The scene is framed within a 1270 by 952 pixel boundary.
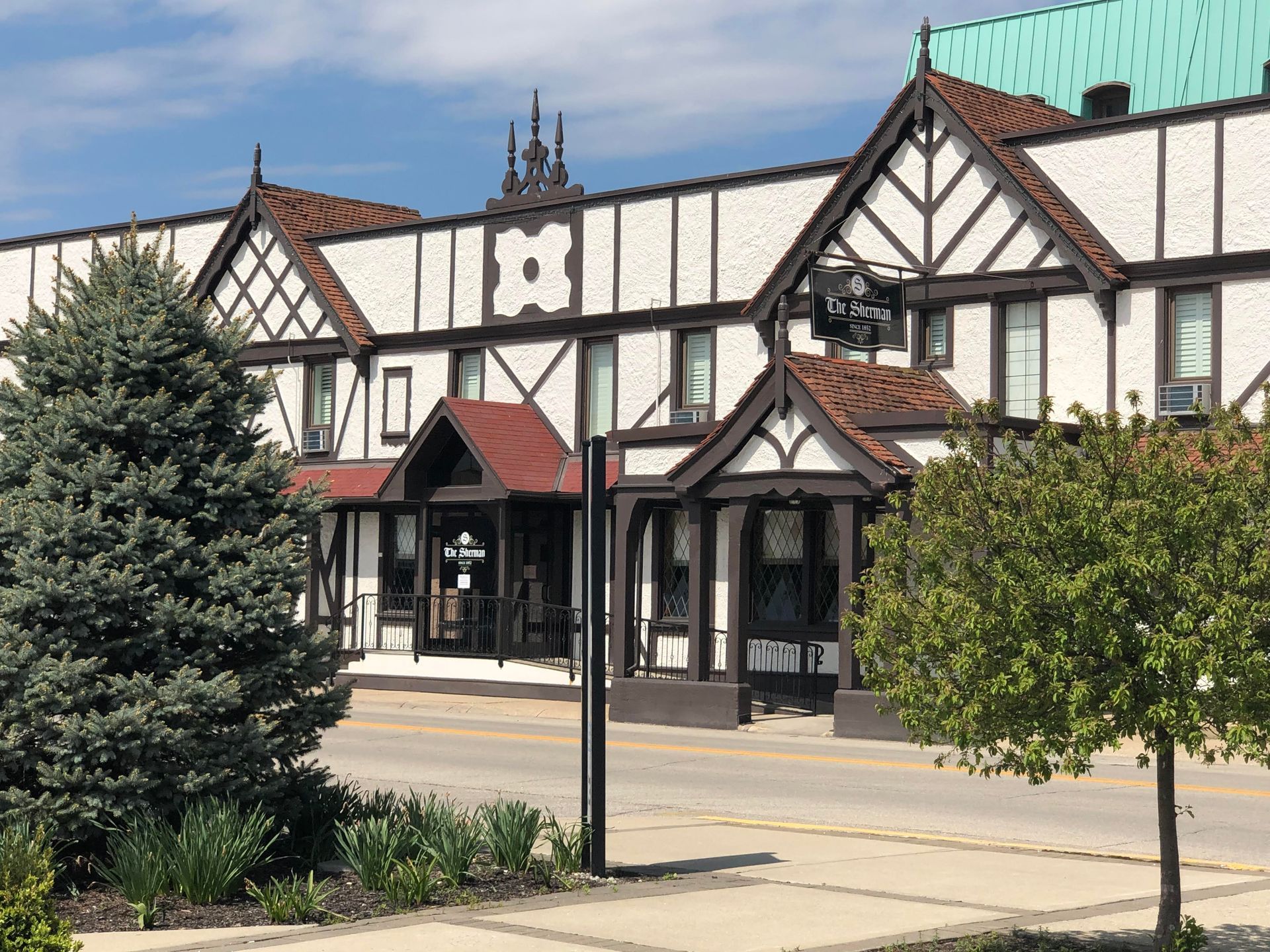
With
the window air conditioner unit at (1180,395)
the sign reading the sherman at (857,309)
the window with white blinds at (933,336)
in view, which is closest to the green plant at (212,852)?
the sign reading the sherman at (857,309)

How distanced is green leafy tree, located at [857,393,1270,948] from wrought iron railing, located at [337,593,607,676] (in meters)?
19.1

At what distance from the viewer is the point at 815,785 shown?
58.3 ft

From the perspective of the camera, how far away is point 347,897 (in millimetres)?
10016

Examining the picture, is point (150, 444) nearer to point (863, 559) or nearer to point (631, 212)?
point (863, 559)

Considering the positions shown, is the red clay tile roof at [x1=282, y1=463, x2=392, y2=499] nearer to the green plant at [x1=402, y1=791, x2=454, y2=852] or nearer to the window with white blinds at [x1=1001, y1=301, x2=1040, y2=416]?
the window with white blinds at [x1=1001, y1=301, x2=1040, y2=416]

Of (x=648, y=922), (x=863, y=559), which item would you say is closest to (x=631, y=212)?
(x=863, y=559)

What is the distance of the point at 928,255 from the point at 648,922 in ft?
59.3

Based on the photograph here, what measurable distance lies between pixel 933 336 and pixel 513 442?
806 centimetres

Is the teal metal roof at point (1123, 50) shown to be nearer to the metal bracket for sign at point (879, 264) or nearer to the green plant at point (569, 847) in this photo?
the metal bracket for sign at point (879, 264)

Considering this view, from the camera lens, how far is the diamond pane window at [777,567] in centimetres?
2762

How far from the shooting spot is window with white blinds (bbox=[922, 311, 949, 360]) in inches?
1036

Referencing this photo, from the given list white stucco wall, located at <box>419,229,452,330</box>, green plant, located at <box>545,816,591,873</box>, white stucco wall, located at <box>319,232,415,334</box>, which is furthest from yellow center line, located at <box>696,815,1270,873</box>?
white stucco wall, located at <box>319,232,415,334</box>

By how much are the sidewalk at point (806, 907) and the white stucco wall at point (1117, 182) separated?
529 inches

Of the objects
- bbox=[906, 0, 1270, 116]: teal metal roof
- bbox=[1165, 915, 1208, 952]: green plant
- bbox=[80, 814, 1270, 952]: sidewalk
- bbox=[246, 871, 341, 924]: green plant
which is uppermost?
bbox=[906, 0, 1270, 116]: teal metal roof
